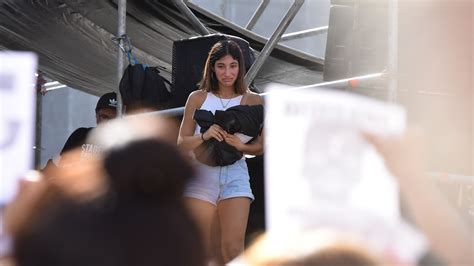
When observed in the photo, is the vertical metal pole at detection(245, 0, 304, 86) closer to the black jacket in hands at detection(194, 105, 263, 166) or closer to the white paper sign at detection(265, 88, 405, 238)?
the black jacket in hands at detection(194, 105, 263, 166)

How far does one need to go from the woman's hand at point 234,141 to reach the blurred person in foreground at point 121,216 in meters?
2.28

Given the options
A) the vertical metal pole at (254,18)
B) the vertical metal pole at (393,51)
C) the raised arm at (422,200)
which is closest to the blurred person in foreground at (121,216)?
the raised arm at (422,200)

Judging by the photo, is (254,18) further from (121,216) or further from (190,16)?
(121,216)

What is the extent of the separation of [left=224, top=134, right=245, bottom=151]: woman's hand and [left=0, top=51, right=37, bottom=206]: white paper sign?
6.44ft

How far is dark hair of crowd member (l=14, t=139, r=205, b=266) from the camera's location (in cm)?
162

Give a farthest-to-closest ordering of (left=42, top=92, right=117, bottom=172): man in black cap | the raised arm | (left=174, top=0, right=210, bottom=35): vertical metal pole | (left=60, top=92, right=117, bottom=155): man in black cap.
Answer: (left=174, top=0, right=210, bottom=35): vertical metal pole, (left=60, top=92, right=117, bottom=155): man in black cap, (left=42, top=92, right=117, bottom=172): man in black cap, the raised arm

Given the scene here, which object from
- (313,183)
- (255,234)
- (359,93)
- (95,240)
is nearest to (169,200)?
(95,240)

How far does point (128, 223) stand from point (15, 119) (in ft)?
1.94

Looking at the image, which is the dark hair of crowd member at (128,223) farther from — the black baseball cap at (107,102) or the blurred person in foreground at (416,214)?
the black baseball cap at (107,102)

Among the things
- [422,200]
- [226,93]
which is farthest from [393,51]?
[422,200]

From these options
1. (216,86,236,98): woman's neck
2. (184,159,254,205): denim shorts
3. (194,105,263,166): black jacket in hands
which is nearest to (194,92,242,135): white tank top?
(216,86,236,98): woman's neck

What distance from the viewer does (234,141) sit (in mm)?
4082

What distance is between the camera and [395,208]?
2082 millimetres

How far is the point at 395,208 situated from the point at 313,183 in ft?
0.62
